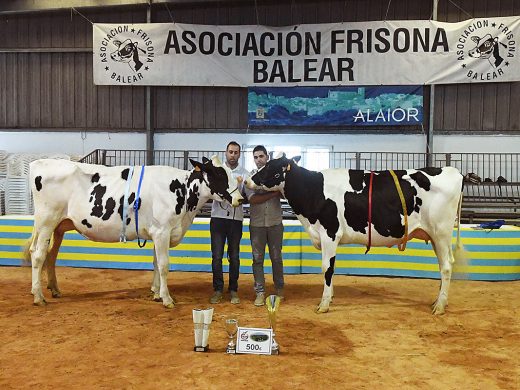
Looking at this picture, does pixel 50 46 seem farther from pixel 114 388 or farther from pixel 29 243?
pixel 114 388

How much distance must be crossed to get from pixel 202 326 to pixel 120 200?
7.27ft

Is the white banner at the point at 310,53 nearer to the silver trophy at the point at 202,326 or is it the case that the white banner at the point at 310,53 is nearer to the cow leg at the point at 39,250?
the cow leg at the point at 39,250

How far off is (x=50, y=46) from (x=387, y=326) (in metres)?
11.8

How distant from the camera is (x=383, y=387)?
3.26 meters

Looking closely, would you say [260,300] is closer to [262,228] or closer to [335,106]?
[262,228]

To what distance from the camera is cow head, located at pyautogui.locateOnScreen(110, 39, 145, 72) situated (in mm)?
11656

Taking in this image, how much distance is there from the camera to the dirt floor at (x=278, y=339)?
3379 mm

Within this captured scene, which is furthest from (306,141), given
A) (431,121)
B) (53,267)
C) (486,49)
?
(53,267)

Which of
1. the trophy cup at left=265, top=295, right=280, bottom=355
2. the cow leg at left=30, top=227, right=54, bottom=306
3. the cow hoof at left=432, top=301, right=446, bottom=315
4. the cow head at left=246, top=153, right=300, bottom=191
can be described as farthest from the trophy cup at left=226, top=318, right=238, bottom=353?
the cow leg at left=30, top=227, right=54, bottom=306

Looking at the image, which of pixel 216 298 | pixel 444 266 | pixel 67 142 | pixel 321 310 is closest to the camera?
pixel 321 310

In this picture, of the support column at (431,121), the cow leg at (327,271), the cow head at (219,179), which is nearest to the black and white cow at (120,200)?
the cow head at (219,179)

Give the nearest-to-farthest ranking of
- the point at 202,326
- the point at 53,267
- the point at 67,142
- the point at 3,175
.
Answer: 1. the point at 202,326
2. the point at 53,267
3. the point at 3,175
4. the point at 67,142

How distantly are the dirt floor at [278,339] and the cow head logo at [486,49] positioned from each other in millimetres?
6062

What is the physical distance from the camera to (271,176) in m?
5.43
